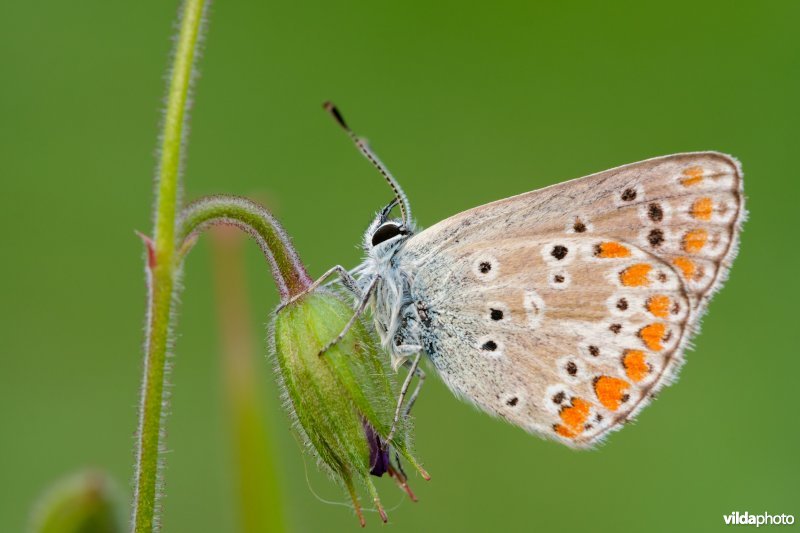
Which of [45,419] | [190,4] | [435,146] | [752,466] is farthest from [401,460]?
[435,146]

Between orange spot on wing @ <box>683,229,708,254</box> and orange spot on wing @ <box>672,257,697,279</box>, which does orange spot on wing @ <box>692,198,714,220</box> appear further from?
orange spot on wing @ <box>672,257,697,279</box>

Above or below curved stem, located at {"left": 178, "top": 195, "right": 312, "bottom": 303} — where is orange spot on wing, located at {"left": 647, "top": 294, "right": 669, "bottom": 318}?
below

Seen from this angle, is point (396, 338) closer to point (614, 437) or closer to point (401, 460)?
point (401, 460)

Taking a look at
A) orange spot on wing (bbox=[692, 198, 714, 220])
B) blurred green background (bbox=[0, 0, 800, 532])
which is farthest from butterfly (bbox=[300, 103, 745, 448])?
blurred green background (bbox=[0, 0, 800, 532])

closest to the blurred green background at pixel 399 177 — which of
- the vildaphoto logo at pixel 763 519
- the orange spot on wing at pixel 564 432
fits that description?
the vildaphoto logo at pixel 763 519

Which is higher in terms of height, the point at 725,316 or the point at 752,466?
the point at 725,316

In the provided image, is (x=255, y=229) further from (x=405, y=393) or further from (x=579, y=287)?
(x=579, y=287)
